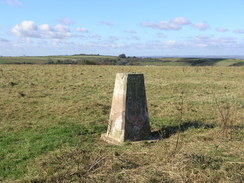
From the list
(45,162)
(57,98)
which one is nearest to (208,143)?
(45,162)

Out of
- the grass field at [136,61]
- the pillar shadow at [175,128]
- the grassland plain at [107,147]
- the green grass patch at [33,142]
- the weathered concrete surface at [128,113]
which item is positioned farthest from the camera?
the grass field at [136,61]

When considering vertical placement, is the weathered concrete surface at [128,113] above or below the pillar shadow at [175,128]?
above

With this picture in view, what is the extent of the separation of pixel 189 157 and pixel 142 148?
132 cm

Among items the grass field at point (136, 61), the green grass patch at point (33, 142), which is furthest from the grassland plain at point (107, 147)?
the grass field at point (136, 61)

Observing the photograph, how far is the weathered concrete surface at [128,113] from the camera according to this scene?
21.4 feet

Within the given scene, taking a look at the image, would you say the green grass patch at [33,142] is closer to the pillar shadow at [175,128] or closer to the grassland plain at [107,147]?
the grassland plain at [107,147]

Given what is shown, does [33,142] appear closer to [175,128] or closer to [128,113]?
[128,113]

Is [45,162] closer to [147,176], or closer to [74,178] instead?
[74,178]

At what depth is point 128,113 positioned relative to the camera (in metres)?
6.56

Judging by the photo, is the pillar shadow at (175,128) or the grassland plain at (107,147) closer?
the grassland plain at (107,147)

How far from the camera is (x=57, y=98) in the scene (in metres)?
12.4

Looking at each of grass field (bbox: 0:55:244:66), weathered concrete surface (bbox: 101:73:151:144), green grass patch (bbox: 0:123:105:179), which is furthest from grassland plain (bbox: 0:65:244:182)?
grass field (bbox: 0:55:244:66)

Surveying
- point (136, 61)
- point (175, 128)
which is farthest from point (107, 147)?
point (136, 61)

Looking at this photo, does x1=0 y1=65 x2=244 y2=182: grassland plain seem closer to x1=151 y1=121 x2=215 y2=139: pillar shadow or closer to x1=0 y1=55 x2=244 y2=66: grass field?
x1=151 y1=121 x2=215 y2=139: pillar shadow
